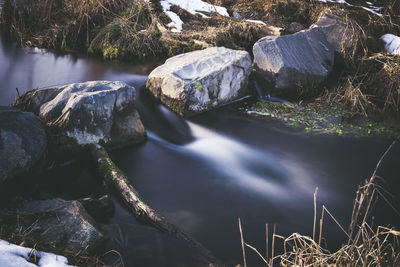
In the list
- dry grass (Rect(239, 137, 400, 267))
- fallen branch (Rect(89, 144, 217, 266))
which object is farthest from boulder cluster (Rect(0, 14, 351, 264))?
dry grass (Rect(239, 137, 400, 267))

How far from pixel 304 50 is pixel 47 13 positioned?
6035 mm

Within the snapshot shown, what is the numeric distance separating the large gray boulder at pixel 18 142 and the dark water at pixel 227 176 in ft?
3.28

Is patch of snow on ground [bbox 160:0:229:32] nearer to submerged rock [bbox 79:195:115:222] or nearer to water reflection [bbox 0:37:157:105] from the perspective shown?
water reflection [bbox 0:37:157:105]

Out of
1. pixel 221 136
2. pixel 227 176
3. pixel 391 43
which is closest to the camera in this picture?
pixel 227 176

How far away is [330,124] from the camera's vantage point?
5504mm

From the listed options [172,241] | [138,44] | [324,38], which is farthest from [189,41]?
[172,241]

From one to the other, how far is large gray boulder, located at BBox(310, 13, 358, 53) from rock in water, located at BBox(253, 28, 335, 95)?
2.75ft

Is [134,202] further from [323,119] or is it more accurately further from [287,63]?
[287,63]

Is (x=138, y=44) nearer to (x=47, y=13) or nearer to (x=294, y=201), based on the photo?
(x=47, y=13)

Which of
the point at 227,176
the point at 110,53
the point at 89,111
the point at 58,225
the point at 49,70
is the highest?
the point at 110,53

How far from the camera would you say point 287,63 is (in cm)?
629

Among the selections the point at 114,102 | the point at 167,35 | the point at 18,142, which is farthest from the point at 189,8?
the point at 18,142

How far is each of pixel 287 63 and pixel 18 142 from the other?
490 centimetres

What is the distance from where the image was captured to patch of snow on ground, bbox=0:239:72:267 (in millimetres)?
1711
